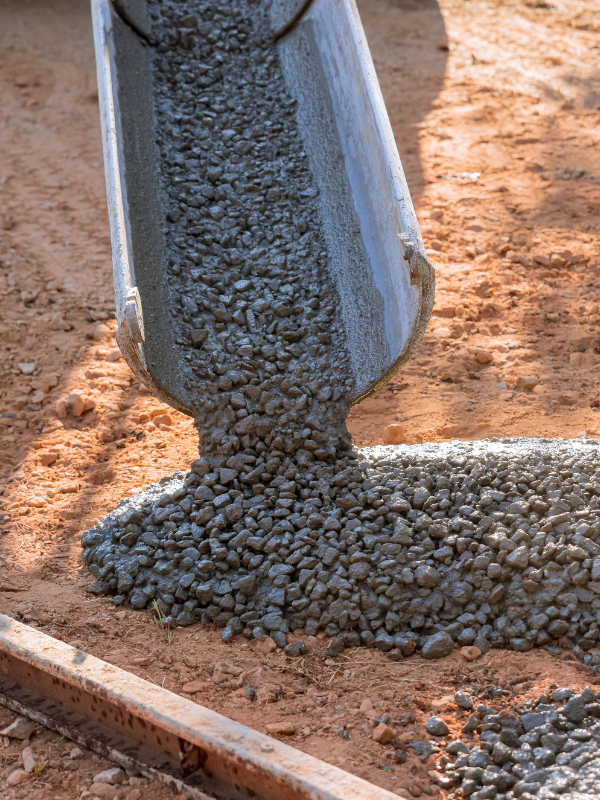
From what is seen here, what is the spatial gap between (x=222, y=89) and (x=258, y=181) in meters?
1.04

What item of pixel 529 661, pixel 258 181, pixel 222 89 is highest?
pixel 222 89

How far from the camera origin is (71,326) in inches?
217

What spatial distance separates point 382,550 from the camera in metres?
3.26

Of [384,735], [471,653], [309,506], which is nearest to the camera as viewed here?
[384,735]

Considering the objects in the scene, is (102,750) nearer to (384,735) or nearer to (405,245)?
(384,735)

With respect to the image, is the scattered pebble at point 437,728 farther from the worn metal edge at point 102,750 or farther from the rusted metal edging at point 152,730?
the worn metal edge at point 102,750

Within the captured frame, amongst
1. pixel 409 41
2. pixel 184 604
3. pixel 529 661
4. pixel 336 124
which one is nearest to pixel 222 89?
pixel 336 124

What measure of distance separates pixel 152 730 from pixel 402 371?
123 inches

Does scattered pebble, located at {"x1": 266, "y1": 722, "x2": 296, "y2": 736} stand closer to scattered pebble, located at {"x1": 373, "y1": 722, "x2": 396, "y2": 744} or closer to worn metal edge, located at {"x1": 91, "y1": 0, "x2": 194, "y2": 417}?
scattered pebble, located at {"x1": 373, "y1": 722, "x2": 396, "y2": 744}

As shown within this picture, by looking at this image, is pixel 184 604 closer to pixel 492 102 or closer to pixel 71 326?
pixel 71 326

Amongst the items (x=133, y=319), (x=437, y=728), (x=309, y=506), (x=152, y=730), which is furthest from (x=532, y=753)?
(x=133, y=319)

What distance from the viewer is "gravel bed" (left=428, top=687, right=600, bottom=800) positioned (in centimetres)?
237

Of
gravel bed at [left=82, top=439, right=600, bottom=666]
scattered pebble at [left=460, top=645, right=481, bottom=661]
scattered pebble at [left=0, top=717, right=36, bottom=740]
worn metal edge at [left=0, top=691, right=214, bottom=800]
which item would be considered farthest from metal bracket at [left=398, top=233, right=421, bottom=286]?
scattered pebble at [left=0, top=717, right=36, bottom=740]

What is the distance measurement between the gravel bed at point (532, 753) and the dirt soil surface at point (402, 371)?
85 millimetres
